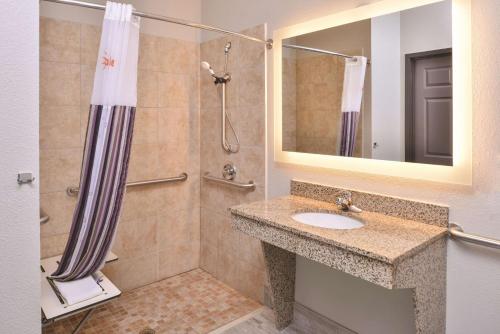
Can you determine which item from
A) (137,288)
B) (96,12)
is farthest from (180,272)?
(96,12)

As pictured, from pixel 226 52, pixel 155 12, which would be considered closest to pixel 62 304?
pixel 226 52

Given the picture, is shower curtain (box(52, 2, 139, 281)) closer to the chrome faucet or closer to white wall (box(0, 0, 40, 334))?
white wall (box(0, 0, 40, 334))

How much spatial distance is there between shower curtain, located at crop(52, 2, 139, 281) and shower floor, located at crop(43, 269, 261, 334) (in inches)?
26.9

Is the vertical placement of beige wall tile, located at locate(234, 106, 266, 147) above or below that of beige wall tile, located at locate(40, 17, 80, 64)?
below

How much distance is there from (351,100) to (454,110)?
55 cm

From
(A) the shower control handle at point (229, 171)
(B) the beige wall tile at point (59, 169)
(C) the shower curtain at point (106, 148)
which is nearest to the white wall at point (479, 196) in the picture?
(A) the shower control handle at point (229, 171)

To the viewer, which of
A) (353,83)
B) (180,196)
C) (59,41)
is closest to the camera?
(353,83)

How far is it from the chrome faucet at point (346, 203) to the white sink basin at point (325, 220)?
0.05 meters

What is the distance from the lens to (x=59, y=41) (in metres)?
2.26

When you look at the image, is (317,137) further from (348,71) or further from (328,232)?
(328,232)

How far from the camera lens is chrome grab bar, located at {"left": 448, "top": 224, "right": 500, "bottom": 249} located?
137cm

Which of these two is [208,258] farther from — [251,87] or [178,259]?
[251,87]

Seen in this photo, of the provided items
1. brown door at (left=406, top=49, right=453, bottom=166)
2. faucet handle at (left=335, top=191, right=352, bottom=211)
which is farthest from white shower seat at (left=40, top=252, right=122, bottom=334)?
brown door at (left=406, top=49, right=453, bottom=166)

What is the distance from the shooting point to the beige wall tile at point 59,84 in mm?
2225
